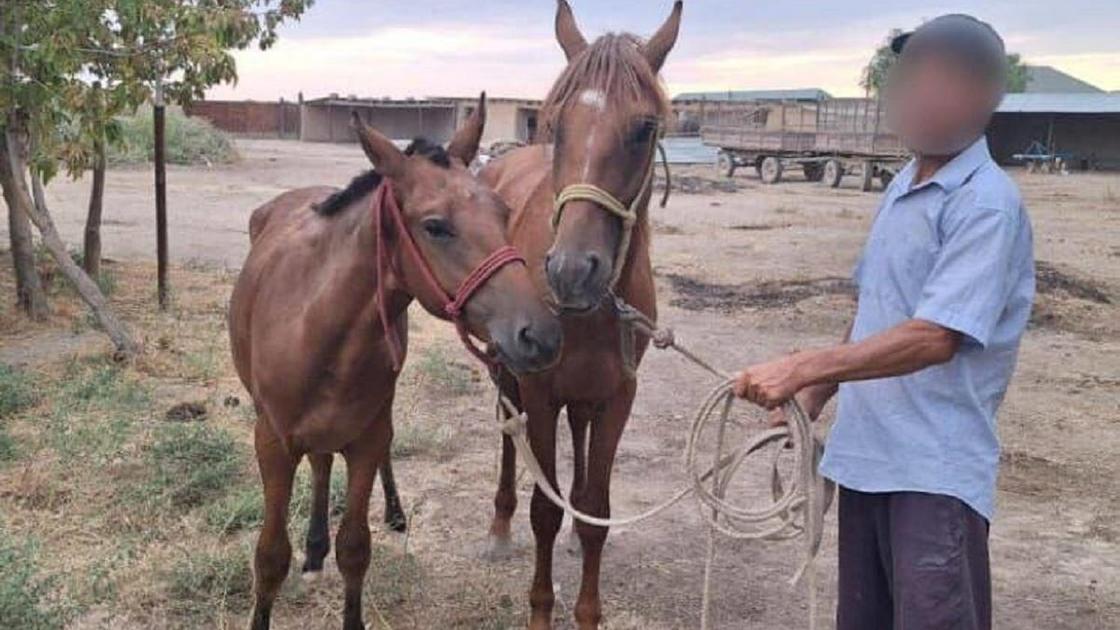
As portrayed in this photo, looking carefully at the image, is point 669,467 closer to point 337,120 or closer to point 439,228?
point 439,228

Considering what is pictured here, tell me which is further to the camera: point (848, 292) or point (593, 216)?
point (848, 292)

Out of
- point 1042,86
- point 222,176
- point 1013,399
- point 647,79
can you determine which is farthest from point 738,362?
point 1042,86

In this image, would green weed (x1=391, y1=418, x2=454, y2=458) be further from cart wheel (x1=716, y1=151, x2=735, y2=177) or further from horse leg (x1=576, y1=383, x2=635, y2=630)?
cart wheel (x1=716, y1=151, x2=735, y2=177)

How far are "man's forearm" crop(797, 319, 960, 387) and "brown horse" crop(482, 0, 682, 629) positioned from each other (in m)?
0.89

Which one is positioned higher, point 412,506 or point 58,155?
point 58,155

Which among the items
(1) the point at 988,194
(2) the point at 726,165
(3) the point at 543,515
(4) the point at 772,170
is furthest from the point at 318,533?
(2) the point at 726,165

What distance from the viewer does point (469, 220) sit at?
9.27 feet

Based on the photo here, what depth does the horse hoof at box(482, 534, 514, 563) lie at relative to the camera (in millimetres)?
4570

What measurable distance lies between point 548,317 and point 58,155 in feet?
18.9

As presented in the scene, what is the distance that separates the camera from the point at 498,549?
4613 millimetres

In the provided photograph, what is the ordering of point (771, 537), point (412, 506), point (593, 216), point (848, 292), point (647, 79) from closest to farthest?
1. point (771, 537)
2. point (593, 216)
3. point (647, 79)
4. point (412, 506)
5. point (848, 292)

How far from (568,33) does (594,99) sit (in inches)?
25.7

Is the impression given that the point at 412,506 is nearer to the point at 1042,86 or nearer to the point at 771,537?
the point at 771,537

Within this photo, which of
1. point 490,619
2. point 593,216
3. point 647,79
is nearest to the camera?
point 593,216
